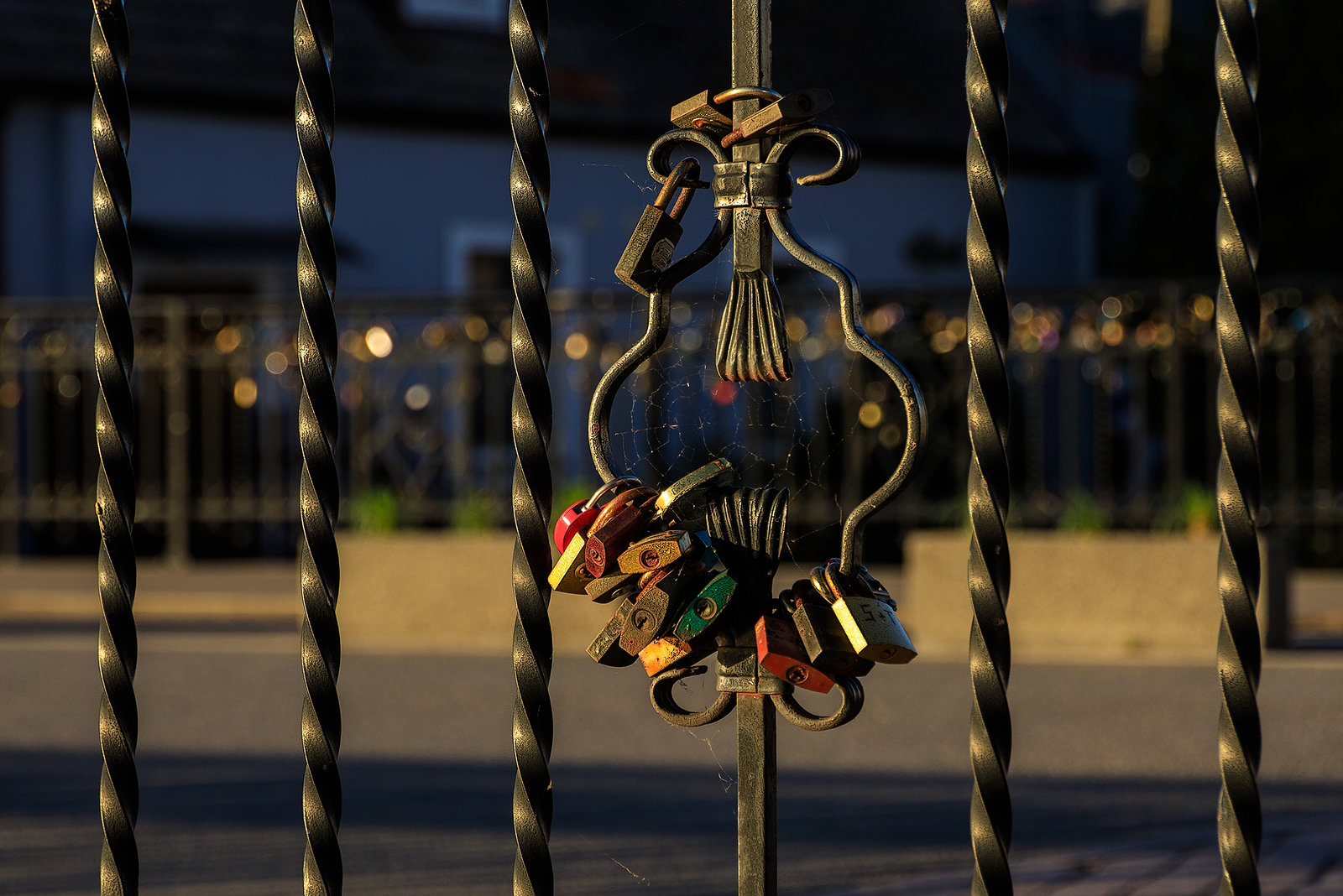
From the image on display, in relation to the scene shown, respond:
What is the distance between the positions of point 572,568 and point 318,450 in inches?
12.6

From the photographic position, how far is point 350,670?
7434 mm

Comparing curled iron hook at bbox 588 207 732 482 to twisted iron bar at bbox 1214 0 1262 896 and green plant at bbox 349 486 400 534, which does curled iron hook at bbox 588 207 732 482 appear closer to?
twisted iron bar at bbox 1214 0 1262 896

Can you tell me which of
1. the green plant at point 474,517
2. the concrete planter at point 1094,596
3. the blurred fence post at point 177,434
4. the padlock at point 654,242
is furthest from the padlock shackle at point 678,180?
the blurred fence post at point 177,434

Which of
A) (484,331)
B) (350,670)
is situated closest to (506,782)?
(350,670)

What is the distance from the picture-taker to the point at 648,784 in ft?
16.3

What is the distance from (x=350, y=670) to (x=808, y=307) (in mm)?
5671

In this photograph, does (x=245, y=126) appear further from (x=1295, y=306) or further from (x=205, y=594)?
(x=1295, y=306)

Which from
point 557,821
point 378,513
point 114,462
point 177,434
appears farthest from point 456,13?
point 114,462

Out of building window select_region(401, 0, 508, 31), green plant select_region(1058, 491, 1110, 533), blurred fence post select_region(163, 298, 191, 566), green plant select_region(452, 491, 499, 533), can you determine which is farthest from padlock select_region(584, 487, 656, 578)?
building window select_region(401, 0, 508, 31)

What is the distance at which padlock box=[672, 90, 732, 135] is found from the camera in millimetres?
1512

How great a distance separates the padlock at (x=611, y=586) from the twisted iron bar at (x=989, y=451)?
0.33 m

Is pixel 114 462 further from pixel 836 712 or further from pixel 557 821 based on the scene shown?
pixel 557 821

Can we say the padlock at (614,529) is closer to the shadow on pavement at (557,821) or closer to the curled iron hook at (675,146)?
the curled iron hook at (675,146)

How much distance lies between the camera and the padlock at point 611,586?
1.49m
